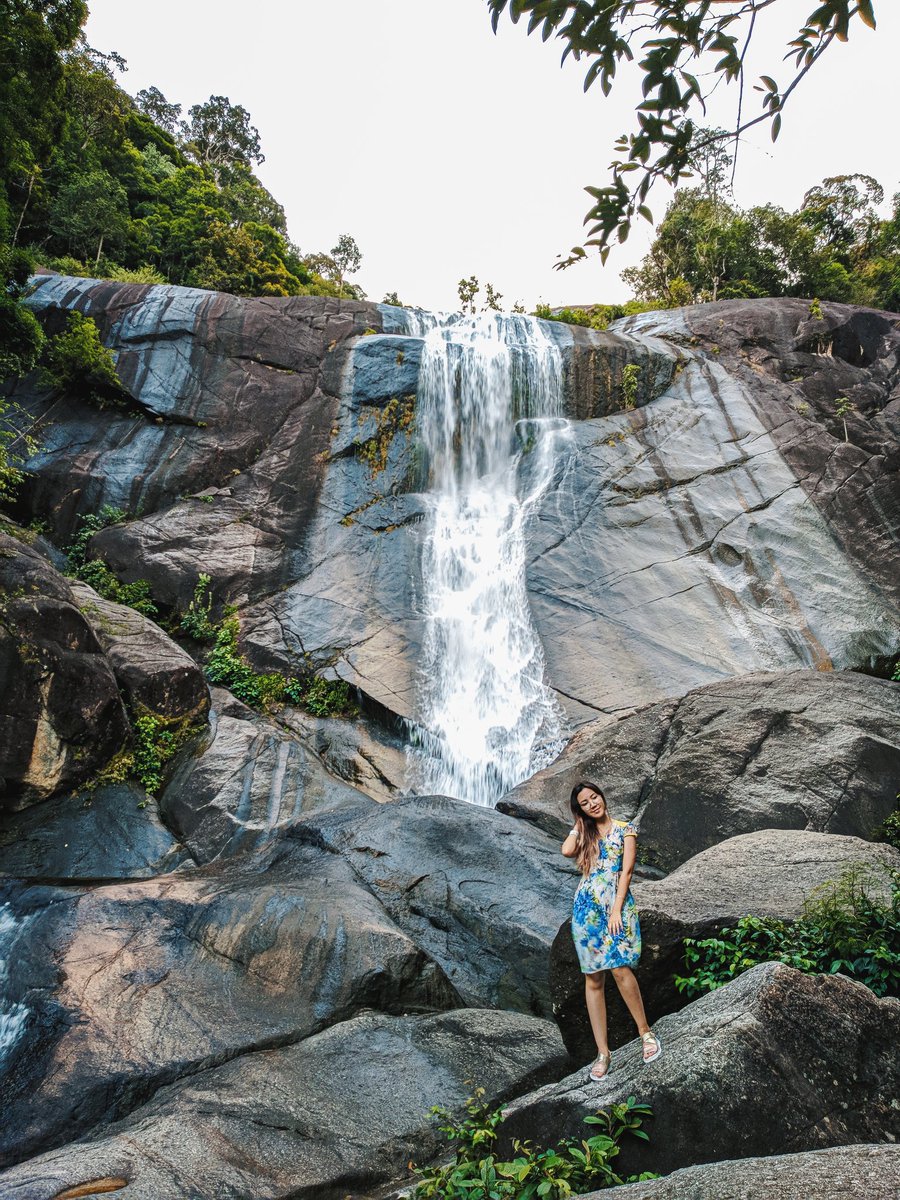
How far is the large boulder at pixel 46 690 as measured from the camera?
944cm

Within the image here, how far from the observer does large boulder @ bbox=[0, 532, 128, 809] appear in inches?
372

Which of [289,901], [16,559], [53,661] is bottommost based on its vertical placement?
[289,901]

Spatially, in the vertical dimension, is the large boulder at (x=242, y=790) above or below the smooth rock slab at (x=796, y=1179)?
above

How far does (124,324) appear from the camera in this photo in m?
17.8

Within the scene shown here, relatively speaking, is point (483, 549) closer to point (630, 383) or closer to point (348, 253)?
point (630, 383)

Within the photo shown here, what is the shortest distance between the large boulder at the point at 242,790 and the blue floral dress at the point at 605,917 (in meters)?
6.08

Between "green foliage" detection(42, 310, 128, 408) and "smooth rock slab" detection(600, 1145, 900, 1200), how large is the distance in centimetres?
1779

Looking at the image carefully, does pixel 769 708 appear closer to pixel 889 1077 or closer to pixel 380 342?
pixel 889 1077

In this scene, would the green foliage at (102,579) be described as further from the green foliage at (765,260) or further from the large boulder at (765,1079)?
the green foliage at (765,260)

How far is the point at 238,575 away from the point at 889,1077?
43.2 feet

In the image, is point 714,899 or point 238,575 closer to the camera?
point 714,899

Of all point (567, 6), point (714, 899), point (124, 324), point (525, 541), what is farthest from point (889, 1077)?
point (124, 324)

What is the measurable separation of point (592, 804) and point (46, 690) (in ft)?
26.2

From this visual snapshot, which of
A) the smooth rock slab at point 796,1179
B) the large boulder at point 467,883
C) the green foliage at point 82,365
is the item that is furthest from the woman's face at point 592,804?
the green foliage at point 82,365
